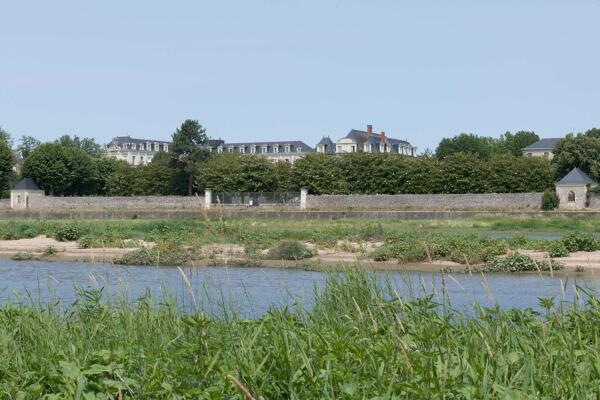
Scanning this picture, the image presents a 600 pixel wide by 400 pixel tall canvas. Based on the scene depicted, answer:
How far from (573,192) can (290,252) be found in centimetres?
3715

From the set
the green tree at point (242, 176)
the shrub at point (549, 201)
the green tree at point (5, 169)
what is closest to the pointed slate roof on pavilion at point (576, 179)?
the shrub at point (549, 201)

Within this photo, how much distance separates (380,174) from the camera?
7050cm

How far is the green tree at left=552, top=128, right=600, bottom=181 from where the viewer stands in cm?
7844

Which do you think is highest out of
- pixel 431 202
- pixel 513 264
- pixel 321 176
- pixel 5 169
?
pixel 5 169

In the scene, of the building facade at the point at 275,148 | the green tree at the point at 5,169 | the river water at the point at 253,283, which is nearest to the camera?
the river water at the point at 253,283

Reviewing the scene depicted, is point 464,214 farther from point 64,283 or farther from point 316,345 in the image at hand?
point 316,345

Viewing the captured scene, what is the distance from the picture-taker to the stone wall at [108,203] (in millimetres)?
71188

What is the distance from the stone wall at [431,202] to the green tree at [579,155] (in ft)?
72.9

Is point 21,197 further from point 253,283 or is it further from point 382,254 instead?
point 253,283

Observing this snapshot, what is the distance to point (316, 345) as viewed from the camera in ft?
17.2

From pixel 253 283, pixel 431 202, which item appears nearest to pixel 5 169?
pixel 431 202

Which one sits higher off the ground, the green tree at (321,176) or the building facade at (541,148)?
the building facade at (541,148)

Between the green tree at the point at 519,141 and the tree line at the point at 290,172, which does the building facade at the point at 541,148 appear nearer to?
the green tree at the point at 519,141

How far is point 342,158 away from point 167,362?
224 feet
